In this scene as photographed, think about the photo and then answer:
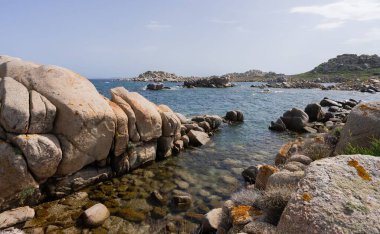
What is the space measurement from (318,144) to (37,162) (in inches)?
489

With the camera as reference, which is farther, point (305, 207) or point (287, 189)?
point (287, 189)

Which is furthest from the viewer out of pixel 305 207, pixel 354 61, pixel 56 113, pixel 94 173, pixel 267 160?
pixel 354 61

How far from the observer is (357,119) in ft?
37.8

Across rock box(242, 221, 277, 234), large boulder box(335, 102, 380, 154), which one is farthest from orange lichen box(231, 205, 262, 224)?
large boulder box(335, 102, 380, 154)

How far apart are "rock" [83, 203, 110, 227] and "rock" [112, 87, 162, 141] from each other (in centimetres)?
625

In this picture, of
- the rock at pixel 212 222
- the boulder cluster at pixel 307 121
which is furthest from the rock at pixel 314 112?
the rock at pixel 212 222

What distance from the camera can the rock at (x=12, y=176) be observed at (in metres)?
11.0

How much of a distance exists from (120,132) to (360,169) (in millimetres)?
12109

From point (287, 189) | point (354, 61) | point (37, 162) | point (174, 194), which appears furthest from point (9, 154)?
point (354, 61)

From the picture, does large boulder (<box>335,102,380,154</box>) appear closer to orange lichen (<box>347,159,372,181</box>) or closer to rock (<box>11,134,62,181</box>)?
orange lichen (<box>347,159,372,181</box>)

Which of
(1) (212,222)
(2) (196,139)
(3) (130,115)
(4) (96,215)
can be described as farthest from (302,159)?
(2) (196,139)

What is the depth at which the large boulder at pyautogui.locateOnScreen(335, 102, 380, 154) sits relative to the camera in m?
10.9

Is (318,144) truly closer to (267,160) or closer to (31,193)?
(267,160)

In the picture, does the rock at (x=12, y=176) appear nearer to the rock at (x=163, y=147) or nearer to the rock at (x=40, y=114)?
the rock at (x=40, y=114)
